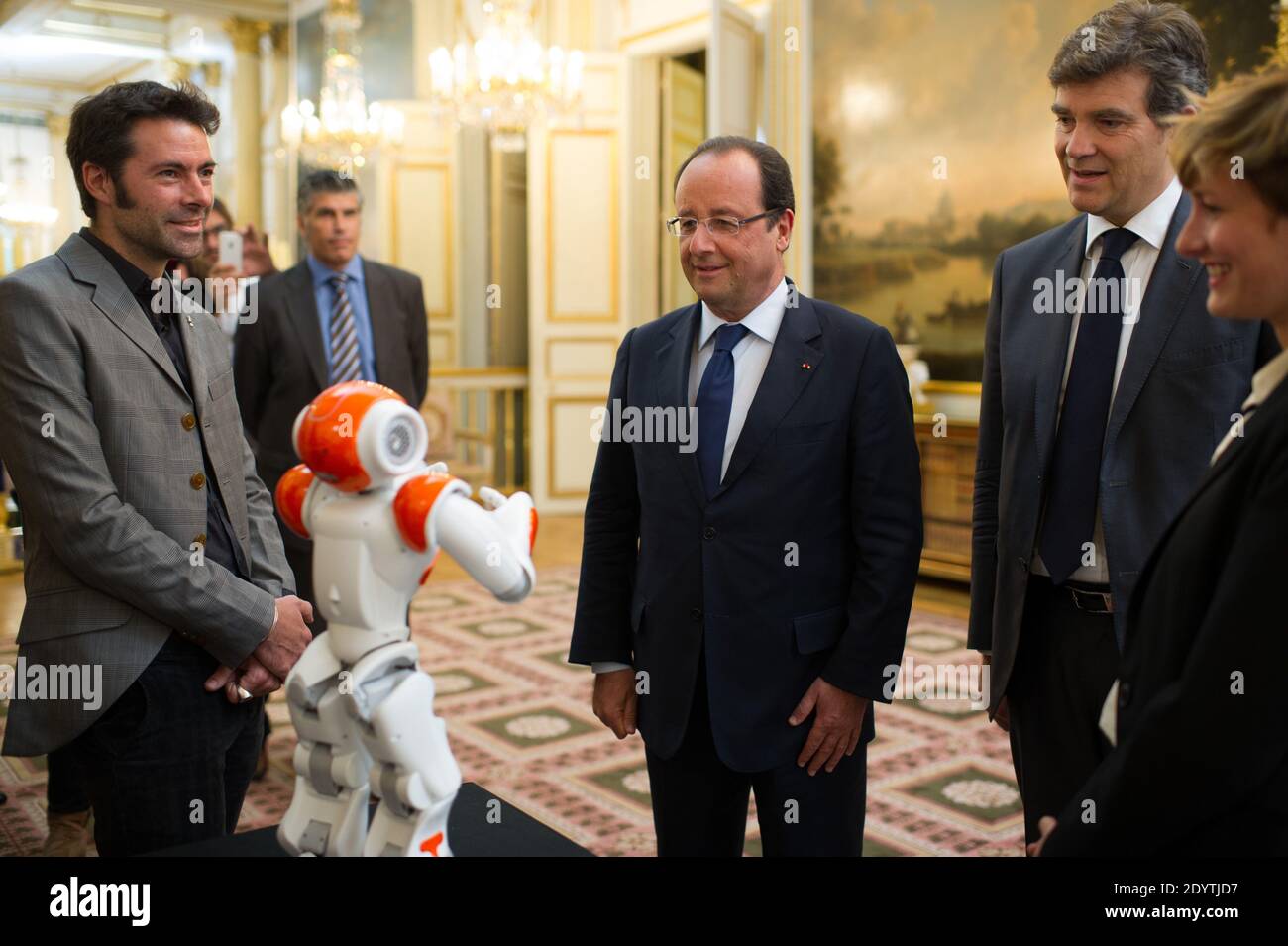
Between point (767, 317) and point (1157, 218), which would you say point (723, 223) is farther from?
point (1157, 218)

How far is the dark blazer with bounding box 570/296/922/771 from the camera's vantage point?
6.11ft

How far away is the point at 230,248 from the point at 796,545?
2.89m

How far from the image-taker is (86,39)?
39.0ft

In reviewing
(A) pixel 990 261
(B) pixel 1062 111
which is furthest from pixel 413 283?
(A) pixel 990 261

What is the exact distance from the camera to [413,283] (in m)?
3.94

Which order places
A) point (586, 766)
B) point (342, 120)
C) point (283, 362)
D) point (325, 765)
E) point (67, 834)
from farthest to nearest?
1. point (342, 120)
2. point (586, 766)
3. point (283, 362)
4. point (67, 834)
5. point (325, 765)

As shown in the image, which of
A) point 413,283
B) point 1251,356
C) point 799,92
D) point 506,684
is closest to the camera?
point 1251,356

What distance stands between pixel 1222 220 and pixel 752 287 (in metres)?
0.82

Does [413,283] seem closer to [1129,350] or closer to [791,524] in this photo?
[791,524]

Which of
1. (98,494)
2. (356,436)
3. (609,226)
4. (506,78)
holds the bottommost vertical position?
(98,494)

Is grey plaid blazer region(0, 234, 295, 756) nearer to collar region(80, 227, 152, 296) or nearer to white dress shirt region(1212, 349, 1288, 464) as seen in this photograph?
collar region(80, 227, 152, 296)

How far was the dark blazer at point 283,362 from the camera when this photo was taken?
363cm

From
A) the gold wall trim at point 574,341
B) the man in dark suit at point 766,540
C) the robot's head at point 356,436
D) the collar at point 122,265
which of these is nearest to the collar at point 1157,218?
the man in dark suit at point 766,540

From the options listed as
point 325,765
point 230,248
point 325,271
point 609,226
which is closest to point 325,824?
point 325,765
